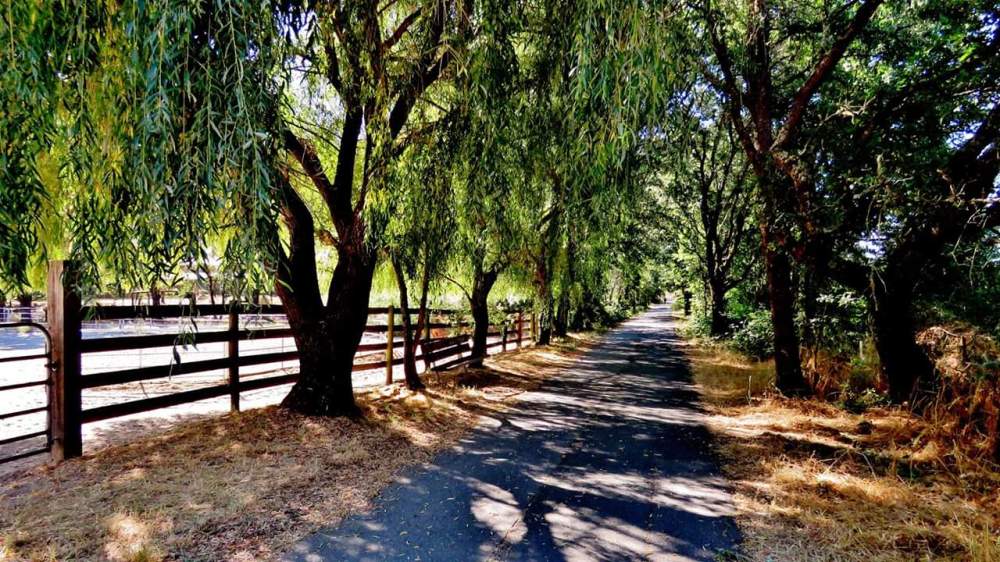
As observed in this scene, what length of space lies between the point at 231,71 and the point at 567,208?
8.29 feet

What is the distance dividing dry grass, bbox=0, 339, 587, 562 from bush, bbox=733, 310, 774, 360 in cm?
732

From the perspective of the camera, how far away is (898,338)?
596 centimetres

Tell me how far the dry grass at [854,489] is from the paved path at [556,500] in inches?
12.4

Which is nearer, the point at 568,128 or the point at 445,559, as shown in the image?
the point at 445,559

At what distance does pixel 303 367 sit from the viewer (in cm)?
591

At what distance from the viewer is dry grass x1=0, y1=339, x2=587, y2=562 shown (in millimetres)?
2904

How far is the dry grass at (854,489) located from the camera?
3.04 metres

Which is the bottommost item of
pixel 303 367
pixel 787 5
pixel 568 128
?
pixel 303 367

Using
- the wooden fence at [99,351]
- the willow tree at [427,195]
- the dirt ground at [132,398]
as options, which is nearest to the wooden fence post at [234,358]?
the wooden fence at [99,351]

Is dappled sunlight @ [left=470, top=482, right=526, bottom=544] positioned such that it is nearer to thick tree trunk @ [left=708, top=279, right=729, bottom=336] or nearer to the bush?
the bush

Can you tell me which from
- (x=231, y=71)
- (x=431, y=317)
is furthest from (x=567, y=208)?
(x=431, y=317)

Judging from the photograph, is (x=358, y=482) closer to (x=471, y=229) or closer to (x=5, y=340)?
(x=471, y=229)

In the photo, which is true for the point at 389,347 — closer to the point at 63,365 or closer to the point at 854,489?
the point at 63,365

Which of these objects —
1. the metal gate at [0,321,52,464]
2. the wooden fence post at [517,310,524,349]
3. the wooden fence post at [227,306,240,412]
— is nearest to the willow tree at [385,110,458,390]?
the wooden fence post at [227,306,240,412]
